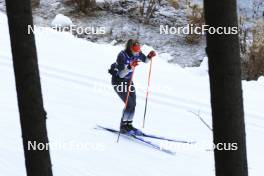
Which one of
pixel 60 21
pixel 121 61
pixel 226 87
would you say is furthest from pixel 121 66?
pixel 60 21

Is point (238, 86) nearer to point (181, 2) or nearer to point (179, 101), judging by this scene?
point (179, 101)

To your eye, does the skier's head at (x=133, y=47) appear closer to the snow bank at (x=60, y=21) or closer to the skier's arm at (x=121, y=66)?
the skier's arm at (x=121, y=66)

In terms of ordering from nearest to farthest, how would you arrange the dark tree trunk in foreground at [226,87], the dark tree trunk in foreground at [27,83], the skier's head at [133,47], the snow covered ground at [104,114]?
the dark tree trunk in foreground at [226,87] < the dark tree trunk in foreground at [27,83] < the snow covered ground at [104,114] < the skier's head at [133,47]

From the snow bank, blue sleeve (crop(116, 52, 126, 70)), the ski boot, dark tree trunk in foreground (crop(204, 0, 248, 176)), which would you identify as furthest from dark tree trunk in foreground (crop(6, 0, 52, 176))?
the snow bank

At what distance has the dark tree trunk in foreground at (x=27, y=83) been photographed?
3.75 meters

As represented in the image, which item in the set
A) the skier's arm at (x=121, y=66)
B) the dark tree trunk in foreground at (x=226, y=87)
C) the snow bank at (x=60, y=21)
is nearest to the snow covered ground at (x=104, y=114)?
the snow bank at (x=60, y=21)

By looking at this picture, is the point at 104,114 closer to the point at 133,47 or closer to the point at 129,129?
the point at 129,129

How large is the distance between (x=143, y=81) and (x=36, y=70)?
7115mm

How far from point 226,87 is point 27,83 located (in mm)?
1530

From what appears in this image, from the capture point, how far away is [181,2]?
51.4ft

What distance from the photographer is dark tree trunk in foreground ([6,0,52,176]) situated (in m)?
3.75

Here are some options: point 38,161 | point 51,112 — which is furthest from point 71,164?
point 38,161

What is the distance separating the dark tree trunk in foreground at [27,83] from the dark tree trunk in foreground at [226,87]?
1.41m

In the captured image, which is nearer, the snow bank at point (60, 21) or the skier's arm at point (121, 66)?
the skier's arm at point (121, 66)
